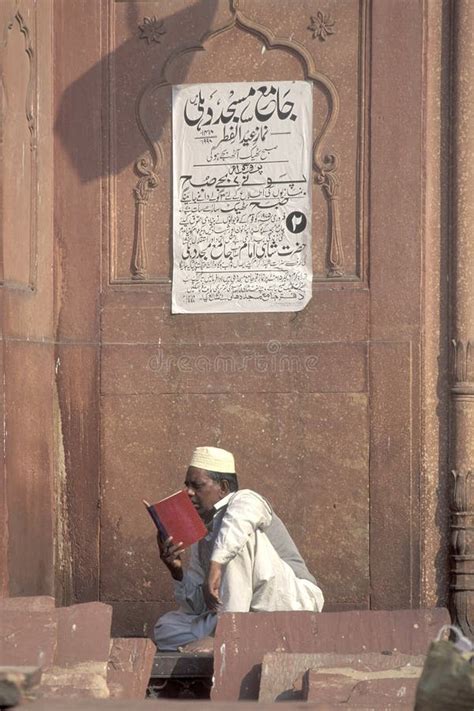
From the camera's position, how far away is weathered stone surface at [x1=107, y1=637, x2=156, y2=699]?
513cm

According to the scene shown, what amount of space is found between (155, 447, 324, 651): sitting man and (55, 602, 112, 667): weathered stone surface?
549mm

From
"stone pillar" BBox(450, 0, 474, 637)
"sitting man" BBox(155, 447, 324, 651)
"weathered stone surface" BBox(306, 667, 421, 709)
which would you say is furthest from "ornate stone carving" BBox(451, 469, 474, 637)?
"weathered stone surface" BBox(306, 667, 421, 709)

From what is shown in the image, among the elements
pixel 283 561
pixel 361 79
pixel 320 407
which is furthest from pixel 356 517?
pixel 361 79

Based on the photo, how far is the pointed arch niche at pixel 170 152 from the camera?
721 centimetres

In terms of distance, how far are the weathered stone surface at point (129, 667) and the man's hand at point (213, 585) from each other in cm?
41

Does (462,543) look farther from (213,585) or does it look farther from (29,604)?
(29,604)

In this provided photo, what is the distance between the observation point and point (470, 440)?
7.11 metres

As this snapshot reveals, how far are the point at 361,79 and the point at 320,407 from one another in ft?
5.62

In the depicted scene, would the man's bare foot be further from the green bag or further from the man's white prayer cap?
the green bag

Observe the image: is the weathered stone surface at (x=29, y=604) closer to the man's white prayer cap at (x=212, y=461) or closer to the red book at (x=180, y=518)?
the red book at (x=180, y=518)

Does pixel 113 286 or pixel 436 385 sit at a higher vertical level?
pixel 113 286

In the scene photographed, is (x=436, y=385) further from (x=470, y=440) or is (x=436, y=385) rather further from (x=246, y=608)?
(x=246, y=608)

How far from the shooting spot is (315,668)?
202 inches

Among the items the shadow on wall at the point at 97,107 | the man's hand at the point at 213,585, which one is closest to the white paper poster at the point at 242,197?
the shadow on wall at the point at 97,107
